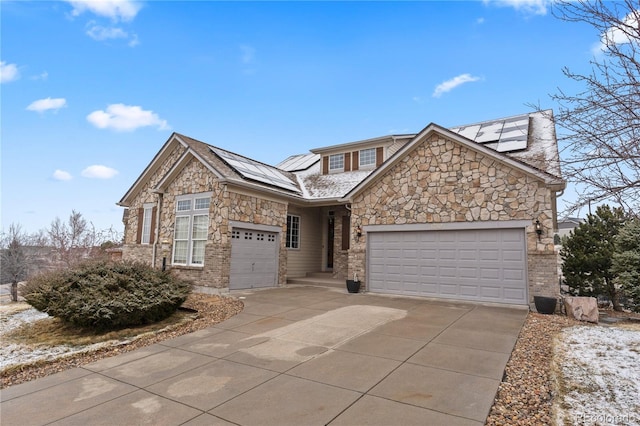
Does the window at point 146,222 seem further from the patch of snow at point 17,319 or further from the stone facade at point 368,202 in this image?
the patch of snow at point 17,319

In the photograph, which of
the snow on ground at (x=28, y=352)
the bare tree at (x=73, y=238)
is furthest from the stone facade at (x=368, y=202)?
the snow on ground at (x=28, y=352)

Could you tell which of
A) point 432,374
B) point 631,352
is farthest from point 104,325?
point 631,352

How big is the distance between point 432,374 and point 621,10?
185 inches

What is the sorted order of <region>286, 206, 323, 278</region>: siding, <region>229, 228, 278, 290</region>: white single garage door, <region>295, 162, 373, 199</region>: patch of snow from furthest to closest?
<region>286, 206, 323, 278</region>: siding, <region>295, 162, 373, 199</region>: patch of snow, <region>229, 228, 278, 290</region>: white single garage door

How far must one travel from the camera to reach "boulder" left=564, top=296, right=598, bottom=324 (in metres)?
7.88

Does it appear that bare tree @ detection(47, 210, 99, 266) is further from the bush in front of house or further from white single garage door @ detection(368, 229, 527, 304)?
white single garage door @ detection(368, 229, 527, 304)

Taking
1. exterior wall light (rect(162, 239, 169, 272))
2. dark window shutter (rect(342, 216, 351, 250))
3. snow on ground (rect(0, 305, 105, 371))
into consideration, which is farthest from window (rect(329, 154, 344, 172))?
snow on ground (rect(0, 305, 105, 371))

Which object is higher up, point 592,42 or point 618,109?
point 592,42

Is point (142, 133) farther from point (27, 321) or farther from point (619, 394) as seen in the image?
point (619, 394)

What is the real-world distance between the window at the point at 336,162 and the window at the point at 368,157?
1074mm

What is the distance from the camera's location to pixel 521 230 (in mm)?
9680

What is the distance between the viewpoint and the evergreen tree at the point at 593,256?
10156 mm

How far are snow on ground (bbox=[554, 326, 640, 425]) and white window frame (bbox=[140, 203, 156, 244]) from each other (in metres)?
15.7

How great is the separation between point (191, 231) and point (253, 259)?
261 centimetres
